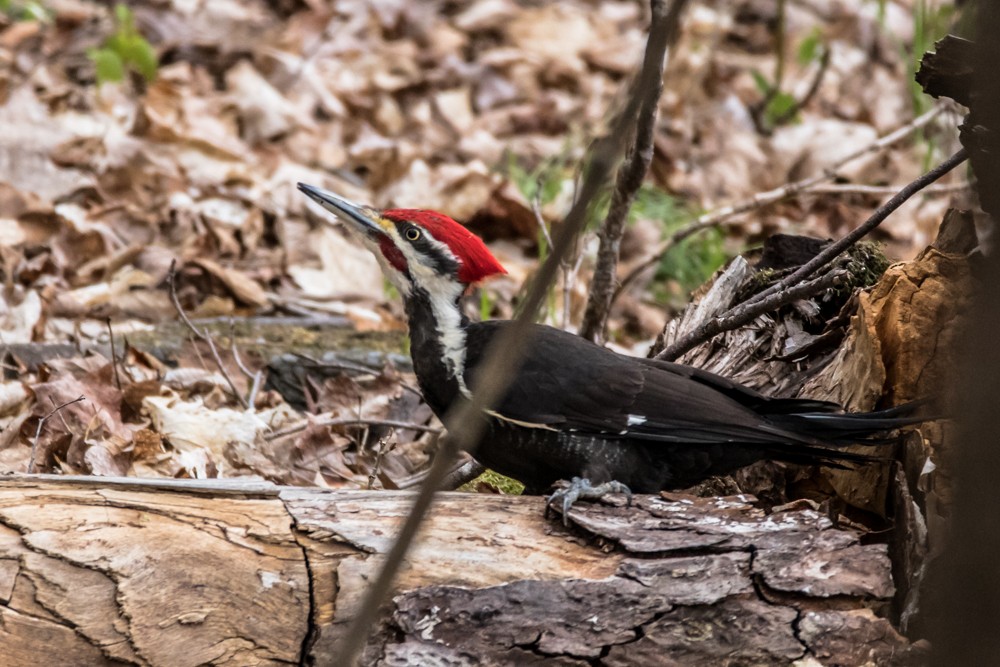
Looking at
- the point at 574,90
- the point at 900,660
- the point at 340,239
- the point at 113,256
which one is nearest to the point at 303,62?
the point at 574,90

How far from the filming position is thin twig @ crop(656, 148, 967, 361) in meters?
2.99

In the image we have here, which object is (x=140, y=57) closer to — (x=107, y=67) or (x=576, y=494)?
(x=107, y=67)

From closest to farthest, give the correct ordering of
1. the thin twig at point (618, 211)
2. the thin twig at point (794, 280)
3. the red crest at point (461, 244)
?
the thin twig at point (794, 280) → the red crest at point (461, 244) → the thin twig at point (618, 211)

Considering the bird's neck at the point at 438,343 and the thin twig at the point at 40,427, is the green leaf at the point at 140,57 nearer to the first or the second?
the thin twig at the point at 40,427

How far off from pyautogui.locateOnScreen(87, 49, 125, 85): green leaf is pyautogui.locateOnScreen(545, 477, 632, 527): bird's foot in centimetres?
504

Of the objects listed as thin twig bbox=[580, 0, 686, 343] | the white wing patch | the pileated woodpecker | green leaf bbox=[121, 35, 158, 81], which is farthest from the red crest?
green leaf bbox=[121, 35, 158, 81]

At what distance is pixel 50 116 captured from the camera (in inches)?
250

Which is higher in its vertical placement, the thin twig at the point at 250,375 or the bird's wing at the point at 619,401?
the bird's wing at the point at 619,401

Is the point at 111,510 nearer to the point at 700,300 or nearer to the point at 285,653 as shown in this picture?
the point at 285,653

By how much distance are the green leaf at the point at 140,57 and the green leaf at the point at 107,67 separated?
0.18 m

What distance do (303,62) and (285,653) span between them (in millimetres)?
6172

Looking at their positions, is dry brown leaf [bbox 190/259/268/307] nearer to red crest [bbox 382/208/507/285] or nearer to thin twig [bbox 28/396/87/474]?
thin twig [bbox 28/396/87/474]

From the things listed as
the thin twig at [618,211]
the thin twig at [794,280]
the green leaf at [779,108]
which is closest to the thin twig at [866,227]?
the thin twig at [794,280]

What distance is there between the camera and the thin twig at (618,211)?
143 inches
